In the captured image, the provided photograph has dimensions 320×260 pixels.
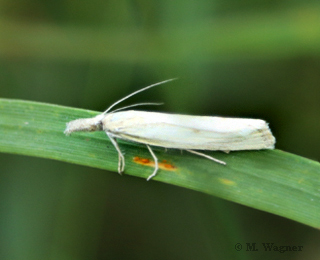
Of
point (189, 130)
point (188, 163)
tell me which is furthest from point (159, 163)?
point (189, 130)

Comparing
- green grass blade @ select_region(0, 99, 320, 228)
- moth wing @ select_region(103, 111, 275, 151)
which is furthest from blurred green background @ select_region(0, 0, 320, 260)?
green grass blade @ select_region(0, 99, 320, 228)

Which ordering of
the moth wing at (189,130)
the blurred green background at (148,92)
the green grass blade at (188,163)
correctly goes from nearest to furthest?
the green grass blade at (188,163)
the moth wing at (189,130)
the blurred green background at (148,92)

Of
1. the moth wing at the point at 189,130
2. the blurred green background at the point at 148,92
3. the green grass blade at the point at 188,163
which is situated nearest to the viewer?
the green grass blade at the point at 188,163

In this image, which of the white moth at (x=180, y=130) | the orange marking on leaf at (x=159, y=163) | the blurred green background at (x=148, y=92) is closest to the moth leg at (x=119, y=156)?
the white moth at (x=180, y=130)

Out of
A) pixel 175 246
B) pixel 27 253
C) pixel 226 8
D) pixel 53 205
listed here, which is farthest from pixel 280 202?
pixel 27 253

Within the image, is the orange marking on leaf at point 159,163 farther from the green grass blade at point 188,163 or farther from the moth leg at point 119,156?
the moth leg at point 119,156

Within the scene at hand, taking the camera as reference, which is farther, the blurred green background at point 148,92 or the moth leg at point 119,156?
the blurred green background at point 148,92

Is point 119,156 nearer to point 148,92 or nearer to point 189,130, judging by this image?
point 189,130

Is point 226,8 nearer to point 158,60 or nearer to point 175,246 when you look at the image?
point 158,60
